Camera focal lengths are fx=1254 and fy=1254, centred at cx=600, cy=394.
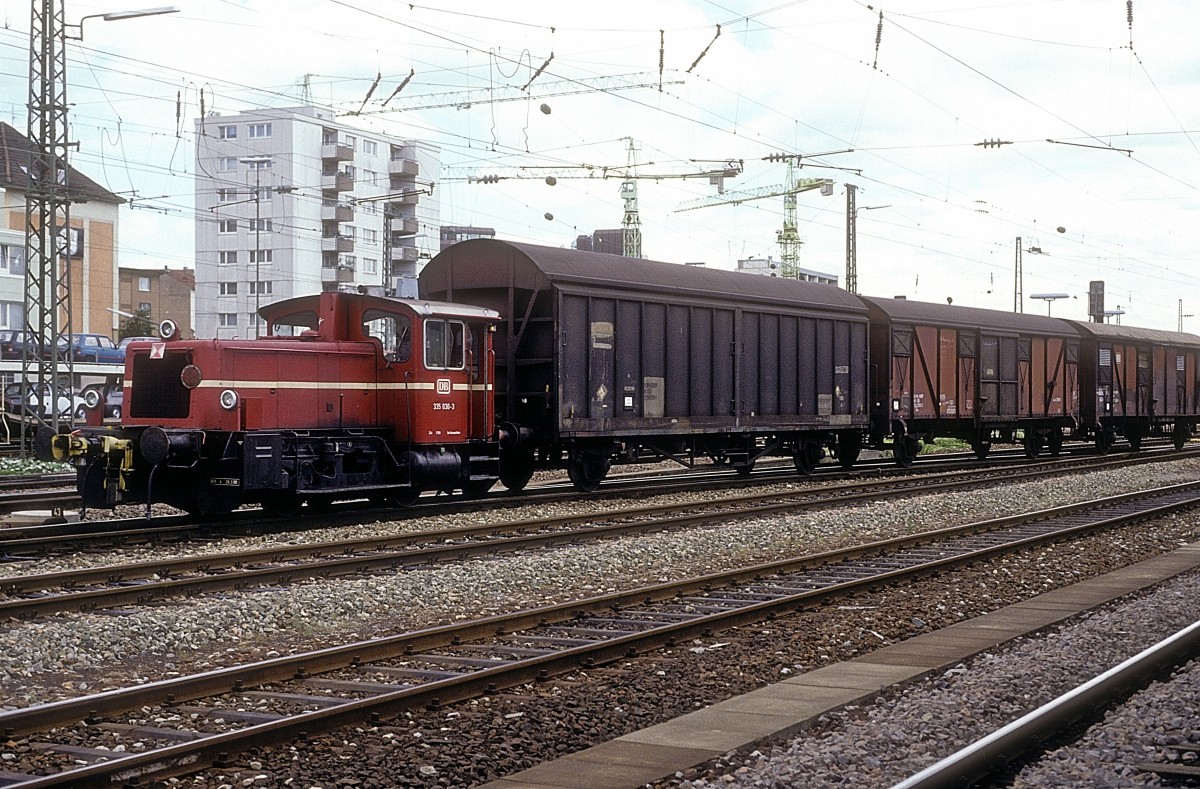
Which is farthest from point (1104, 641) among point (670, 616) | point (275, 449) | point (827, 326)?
point (827, 326)

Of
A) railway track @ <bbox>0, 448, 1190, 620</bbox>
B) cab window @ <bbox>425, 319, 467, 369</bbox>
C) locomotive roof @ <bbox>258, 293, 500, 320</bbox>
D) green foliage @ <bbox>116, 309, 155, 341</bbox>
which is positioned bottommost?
railway track @ <bbox>0, 448, 1190, 620</bbox>

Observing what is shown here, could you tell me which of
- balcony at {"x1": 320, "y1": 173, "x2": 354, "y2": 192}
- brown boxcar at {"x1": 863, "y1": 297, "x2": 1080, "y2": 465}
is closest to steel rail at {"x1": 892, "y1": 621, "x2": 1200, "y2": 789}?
brown boxcar at {"x1": 863, "y1": 297, "x2": 1080, "y2": 465}

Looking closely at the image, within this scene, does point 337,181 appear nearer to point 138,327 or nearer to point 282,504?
point 138,327

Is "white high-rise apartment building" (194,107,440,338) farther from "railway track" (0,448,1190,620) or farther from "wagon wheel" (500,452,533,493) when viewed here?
"railway track" (0,448,1190,620)

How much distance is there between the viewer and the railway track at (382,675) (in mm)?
6168

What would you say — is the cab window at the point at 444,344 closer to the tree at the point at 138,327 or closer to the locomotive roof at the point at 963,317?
the locomotive roof at the point at 963,317

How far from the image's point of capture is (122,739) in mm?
6445

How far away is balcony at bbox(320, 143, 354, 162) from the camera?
77.6m

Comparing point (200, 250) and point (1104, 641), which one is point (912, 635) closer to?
point (1104, 641)

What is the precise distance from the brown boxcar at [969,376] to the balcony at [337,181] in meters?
51.4

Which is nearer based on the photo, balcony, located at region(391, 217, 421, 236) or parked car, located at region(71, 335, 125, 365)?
parked car, located at region(71, 335, 125, 365)

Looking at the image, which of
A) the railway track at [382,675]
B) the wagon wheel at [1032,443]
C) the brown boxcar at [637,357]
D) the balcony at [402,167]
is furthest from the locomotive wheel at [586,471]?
the balcony at [402,167]

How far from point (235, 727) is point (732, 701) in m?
2.81

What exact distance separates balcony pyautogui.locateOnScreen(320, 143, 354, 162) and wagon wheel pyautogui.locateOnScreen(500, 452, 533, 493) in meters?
61.1
